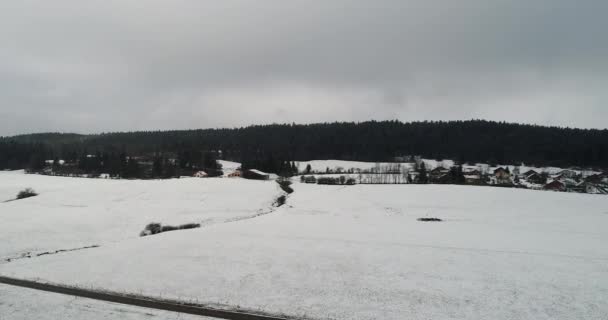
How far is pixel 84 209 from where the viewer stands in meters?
45.9

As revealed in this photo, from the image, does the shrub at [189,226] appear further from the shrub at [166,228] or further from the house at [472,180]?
the house at [472,180]

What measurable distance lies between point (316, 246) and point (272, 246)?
365 centimetres

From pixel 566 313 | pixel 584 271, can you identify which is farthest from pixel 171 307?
pixel 584 271

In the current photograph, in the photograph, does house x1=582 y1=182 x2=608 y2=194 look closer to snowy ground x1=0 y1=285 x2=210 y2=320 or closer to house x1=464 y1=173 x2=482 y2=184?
house x1=464 y1=173 x2=482 y2=184

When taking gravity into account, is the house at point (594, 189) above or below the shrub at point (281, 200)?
above

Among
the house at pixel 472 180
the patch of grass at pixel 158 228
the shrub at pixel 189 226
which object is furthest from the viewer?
the house at pixel 472 180

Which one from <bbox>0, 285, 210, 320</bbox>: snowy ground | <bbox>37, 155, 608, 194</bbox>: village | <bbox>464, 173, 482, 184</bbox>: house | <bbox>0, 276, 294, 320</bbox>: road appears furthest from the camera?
<bbox>464, 173, 482, 184</bbox>: house

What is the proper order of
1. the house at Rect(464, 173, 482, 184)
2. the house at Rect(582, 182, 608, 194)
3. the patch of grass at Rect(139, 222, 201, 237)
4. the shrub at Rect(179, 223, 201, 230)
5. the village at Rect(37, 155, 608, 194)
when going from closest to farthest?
the patch of grass at Rect(139, 222, 201, 237) < the shrub at Rect(179, 223, 201, 230) < the house at Rect(582, 182, 608, 194) < the village at Rect(37, 155, 608, 194) < the house at Rect(464, 173, 482, 184)

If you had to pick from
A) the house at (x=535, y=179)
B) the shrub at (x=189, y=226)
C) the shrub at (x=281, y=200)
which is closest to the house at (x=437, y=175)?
the house at (x=535, y=179)

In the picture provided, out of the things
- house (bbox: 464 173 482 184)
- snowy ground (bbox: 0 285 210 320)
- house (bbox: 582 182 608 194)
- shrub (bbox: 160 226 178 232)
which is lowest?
shrub (bbox: 160 226 178 232)

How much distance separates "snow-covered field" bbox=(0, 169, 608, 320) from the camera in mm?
16328

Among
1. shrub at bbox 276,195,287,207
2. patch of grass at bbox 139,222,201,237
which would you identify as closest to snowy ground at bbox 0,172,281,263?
patch of grass at bbox 139,222,201,237

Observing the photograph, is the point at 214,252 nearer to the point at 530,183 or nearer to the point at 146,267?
the point at 146,267

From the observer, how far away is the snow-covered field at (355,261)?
1633 cm
